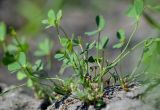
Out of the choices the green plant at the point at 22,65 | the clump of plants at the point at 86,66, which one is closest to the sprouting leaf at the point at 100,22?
the clump of plants at the point at 86,66

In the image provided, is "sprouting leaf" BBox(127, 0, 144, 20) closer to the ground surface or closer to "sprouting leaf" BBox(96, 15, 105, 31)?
"sprouting leaf" BBox(96, 15, 105, 31)

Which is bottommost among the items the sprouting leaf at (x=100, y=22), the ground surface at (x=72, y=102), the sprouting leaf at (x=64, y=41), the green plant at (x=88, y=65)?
the ground surface at (x=72, y=102)

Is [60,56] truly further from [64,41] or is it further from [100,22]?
[100,22]

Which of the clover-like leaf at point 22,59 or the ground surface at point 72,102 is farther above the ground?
the clover-like leaf at point 22,59

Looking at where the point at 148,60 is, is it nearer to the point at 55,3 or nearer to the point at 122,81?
the point at 122,81

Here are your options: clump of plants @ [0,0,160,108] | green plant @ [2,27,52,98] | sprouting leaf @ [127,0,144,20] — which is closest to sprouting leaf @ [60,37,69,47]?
clump of plants @ [0,0,160,108]

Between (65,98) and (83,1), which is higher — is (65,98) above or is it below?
below

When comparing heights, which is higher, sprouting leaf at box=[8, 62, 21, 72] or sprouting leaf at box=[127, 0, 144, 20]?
sprouting leaf at box=[127, 0, 144, 20]

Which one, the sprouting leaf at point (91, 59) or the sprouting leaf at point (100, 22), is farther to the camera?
the sprouting leaf at point (100, 22)

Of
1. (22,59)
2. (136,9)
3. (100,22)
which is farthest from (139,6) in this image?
(22,59)

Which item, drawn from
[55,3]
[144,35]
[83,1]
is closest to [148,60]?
[55,3]

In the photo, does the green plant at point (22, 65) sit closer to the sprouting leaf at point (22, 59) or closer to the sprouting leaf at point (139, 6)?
the sprouting leaf at point (22, 59)
